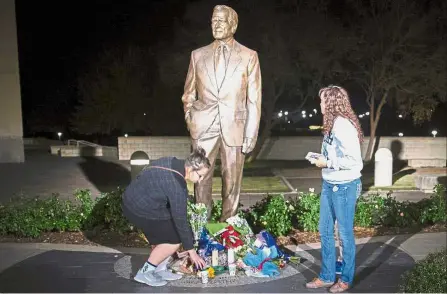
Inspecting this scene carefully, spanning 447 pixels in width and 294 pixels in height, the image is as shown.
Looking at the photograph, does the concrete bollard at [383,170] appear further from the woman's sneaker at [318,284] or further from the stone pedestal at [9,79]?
the stone pedestal at [9,79]

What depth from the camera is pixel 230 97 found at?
5.81 metres

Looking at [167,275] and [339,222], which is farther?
[167,275]

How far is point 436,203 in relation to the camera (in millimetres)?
7625

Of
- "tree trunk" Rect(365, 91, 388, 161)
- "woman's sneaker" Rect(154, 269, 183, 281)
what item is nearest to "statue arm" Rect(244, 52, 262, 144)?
"woman's sneaker" Rect(154, 269, 183, 281)

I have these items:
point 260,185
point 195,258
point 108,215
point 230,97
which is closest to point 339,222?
point 195,258

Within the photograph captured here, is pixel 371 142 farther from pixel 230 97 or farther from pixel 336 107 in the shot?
pixel 336 107

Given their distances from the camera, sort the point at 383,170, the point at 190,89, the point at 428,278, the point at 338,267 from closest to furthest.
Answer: the point at 428,278 < the point at 338,267 < the point at 190,89 < the point at 383,170

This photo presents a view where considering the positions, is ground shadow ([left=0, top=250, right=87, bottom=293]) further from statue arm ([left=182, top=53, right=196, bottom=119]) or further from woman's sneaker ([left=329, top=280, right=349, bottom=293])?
woman's sneaker ([left=329, top=280, right=349, bottom=293])

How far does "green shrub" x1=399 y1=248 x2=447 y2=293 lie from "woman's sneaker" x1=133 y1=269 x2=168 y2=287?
2120mm

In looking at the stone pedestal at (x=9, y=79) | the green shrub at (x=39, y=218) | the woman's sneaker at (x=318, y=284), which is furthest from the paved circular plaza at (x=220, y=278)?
the stone pedestal at (x=9, y=79)

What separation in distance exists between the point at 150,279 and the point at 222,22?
2.65m

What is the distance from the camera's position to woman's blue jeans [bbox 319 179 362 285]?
475cm

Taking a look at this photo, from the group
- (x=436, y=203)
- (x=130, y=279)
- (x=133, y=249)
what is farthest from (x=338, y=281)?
(x=436, y=203)

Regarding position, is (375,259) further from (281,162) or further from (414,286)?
(281,162)
